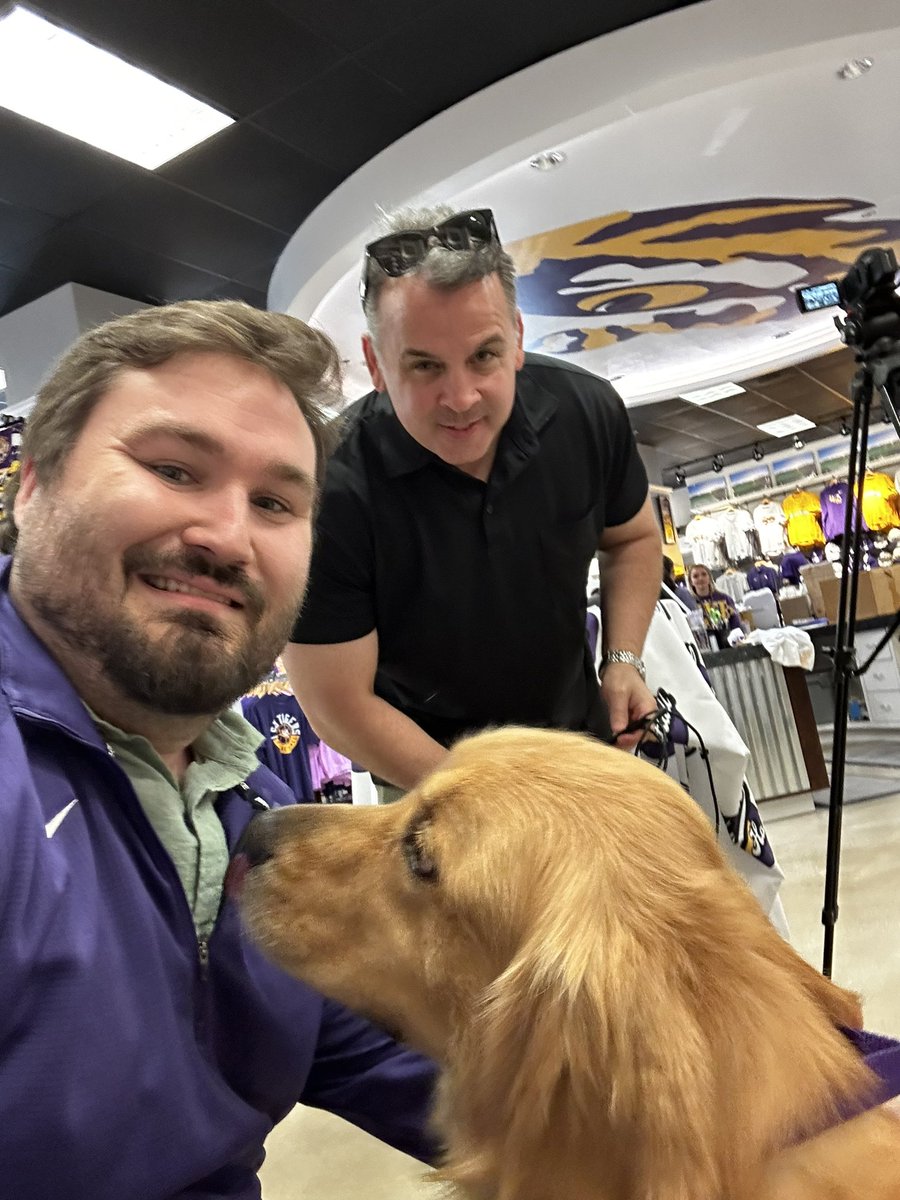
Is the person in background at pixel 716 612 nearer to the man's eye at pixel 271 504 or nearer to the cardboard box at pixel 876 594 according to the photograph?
the cardboard box at pixel 876 594

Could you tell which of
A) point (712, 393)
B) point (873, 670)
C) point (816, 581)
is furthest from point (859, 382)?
point (712, 393)

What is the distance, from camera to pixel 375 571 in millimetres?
1662

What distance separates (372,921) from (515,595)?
81 centimetres

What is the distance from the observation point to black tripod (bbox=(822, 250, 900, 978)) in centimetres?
216

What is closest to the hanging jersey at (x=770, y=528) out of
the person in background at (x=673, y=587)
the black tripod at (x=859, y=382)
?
Result: the person in background at (x=673, y=587)

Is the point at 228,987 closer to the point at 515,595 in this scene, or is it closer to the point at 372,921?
the point at 372,921

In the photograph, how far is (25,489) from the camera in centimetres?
111

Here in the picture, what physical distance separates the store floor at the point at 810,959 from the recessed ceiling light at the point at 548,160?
3996 mm

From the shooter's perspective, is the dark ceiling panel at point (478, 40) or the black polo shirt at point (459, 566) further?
the dark ceiling panel at point (478, 40)

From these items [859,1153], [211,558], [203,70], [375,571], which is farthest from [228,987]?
[203,70]

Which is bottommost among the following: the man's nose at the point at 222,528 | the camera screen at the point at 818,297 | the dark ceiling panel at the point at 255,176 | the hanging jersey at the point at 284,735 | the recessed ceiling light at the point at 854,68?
the hanging jersey at the point at 284,735

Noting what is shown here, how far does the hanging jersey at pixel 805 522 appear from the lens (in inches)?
458

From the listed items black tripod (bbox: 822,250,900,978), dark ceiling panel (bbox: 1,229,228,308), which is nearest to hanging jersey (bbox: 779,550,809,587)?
dark ceiling panel (bbox: 1,229,228,308)

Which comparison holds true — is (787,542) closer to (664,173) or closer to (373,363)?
(664,173)
